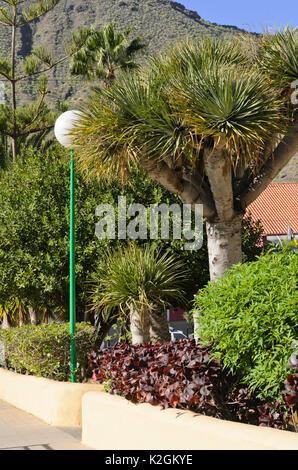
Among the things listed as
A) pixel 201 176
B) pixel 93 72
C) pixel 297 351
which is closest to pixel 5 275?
pixel 201 176

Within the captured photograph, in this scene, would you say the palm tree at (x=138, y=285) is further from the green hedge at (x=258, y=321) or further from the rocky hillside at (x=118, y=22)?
the rocky hillside at (x=118, y=22)

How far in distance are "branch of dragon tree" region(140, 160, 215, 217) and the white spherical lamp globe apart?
1.11m

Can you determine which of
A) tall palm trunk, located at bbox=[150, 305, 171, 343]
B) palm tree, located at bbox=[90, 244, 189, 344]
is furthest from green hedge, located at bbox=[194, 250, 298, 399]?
tall palm trunk, located at bbox=[150, 305, 171, 343]

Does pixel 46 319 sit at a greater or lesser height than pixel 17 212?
lesser

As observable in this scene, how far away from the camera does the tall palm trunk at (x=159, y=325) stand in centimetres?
1077

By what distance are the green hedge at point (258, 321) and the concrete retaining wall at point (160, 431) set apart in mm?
546

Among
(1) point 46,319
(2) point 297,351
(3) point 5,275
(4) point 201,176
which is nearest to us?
(2) point 297,351

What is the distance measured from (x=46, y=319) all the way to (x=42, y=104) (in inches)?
316

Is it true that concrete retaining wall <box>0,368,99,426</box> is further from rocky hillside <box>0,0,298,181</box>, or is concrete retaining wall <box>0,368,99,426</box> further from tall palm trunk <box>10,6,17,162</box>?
rocky hillside <box>0,0,298,181</box>

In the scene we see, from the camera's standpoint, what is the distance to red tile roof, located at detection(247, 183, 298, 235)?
1417 inches

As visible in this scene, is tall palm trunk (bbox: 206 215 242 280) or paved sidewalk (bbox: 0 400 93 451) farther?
tall palm trunk (bbox: 206 215 242 280)

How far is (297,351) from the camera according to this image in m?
5.00

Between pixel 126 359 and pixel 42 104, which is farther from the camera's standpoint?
pixel 42 104

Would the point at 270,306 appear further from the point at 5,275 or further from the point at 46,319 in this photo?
the point at 46,319
